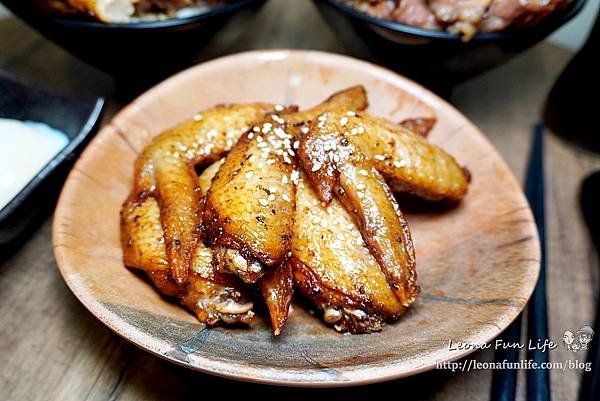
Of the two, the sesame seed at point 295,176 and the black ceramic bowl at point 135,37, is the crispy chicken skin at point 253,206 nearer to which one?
the sesame seed at point 295,176

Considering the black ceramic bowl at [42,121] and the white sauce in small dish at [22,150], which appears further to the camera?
the white sauce in small dish at [22,150]

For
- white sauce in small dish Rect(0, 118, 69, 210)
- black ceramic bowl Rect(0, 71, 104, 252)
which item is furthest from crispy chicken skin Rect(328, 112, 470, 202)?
white sauce in small dish Rect(0, 118, 69, 210)

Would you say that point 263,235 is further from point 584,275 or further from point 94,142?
point 584,275

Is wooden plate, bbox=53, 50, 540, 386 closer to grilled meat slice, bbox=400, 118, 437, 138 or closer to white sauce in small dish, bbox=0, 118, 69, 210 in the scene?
grilled meat slice, bbox=400, 118, 437, 138

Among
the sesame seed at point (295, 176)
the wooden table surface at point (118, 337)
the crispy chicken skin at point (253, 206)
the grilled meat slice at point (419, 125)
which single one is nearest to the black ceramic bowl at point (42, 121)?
the wooden table surface at point (118, 337)

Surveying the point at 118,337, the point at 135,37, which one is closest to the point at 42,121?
the point at 135,37

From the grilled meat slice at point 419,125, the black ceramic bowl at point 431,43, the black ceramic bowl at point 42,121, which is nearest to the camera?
the black ceramic bowl at point 42,121

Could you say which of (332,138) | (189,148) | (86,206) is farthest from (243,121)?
(86,206)
